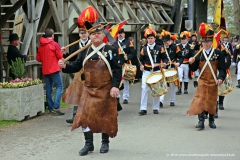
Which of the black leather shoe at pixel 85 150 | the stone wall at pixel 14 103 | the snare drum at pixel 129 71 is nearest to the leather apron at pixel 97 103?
the black leather shoe at pixel 85 150

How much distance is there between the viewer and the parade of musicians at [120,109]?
7730 mm

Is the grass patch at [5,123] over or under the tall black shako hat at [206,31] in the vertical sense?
under

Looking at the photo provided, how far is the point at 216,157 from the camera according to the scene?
7645mm

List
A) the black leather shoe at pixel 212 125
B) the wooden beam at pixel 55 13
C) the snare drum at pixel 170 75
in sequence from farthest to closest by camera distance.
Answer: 1. the wooden beam at pixel 55 13
2. the snare drum at pixel 170 75
3. the black leather shoe at pixel 212 125

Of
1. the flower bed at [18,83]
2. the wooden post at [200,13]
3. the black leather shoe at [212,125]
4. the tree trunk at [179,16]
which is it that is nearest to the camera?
the black leather shoe at [212,125]

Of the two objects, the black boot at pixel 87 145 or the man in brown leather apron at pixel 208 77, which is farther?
the man in brown leather apron at pixel 208 77

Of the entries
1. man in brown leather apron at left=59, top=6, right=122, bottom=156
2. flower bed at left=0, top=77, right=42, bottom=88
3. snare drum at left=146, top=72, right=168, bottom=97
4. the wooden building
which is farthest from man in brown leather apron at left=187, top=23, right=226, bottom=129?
the wooden building

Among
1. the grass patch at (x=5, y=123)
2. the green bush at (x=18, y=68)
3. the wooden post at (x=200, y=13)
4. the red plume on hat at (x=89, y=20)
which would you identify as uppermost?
the wooden post at (x=200, y=13)

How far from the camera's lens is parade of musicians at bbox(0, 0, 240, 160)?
7730 millimetres

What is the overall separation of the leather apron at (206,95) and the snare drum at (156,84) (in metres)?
1.80

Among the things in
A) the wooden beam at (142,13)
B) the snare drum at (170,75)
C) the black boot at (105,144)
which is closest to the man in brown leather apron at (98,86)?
the black boot at (105,144)

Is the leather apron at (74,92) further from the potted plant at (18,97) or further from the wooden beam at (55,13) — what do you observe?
the wooden beam at (55,13)

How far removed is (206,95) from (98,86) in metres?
3.02

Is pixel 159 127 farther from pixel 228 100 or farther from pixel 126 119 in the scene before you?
pixel 228 100
